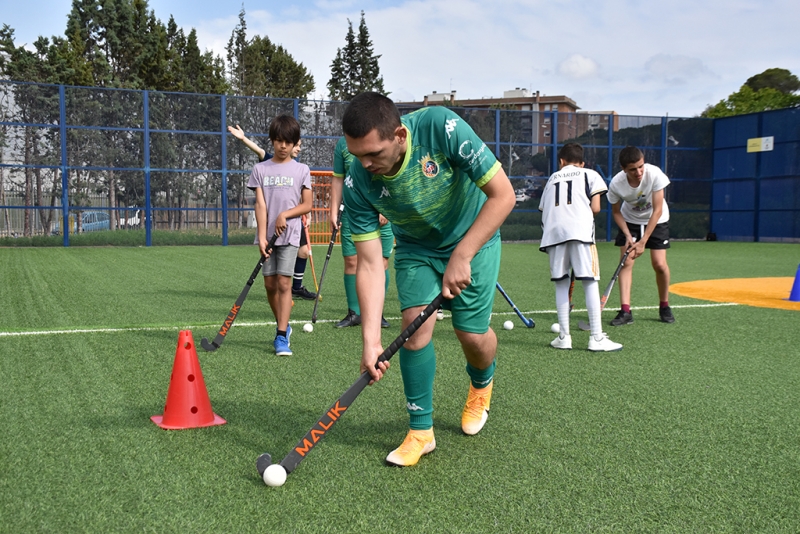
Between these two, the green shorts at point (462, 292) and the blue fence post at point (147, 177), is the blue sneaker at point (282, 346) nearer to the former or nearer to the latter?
the green shorts at point (462, 292)

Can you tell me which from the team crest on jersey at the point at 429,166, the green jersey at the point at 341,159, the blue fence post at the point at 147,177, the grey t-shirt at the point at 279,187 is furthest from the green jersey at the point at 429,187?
the blue fence post at the point at 147,177

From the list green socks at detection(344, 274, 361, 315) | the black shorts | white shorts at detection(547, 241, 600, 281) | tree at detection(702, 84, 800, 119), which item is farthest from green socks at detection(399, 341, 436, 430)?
tree at detection(702, 84, 800, 119)

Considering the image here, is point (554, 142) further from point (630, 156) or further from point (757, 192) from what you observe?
point (630, 156)

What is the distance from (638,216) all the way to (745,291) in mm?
3616

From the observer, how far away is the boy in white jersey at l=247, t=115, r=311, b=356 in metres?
5.70

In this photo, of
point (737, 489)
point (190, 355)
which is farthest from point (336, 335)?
point (737, 489)

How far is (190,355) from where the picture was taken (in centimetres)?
386

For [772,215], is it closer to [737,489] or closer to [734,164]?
[734,164]

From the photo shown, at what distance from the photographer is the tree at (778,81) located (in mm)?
59750

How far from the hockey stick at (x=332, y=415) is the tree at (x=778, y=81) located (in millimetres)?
64778

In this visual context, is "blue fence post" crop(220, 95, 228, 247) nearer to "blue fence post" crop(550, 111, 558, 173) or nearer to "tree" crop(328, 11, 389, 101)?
"blue fence post" crop(550, 111, 558, 173)

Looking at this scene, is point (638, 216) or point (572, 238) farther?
point (638, 216)

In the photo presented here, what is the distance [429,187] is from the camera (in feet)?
10.3

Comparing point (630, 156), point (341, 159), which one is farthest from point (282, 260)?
point (630, 156)
